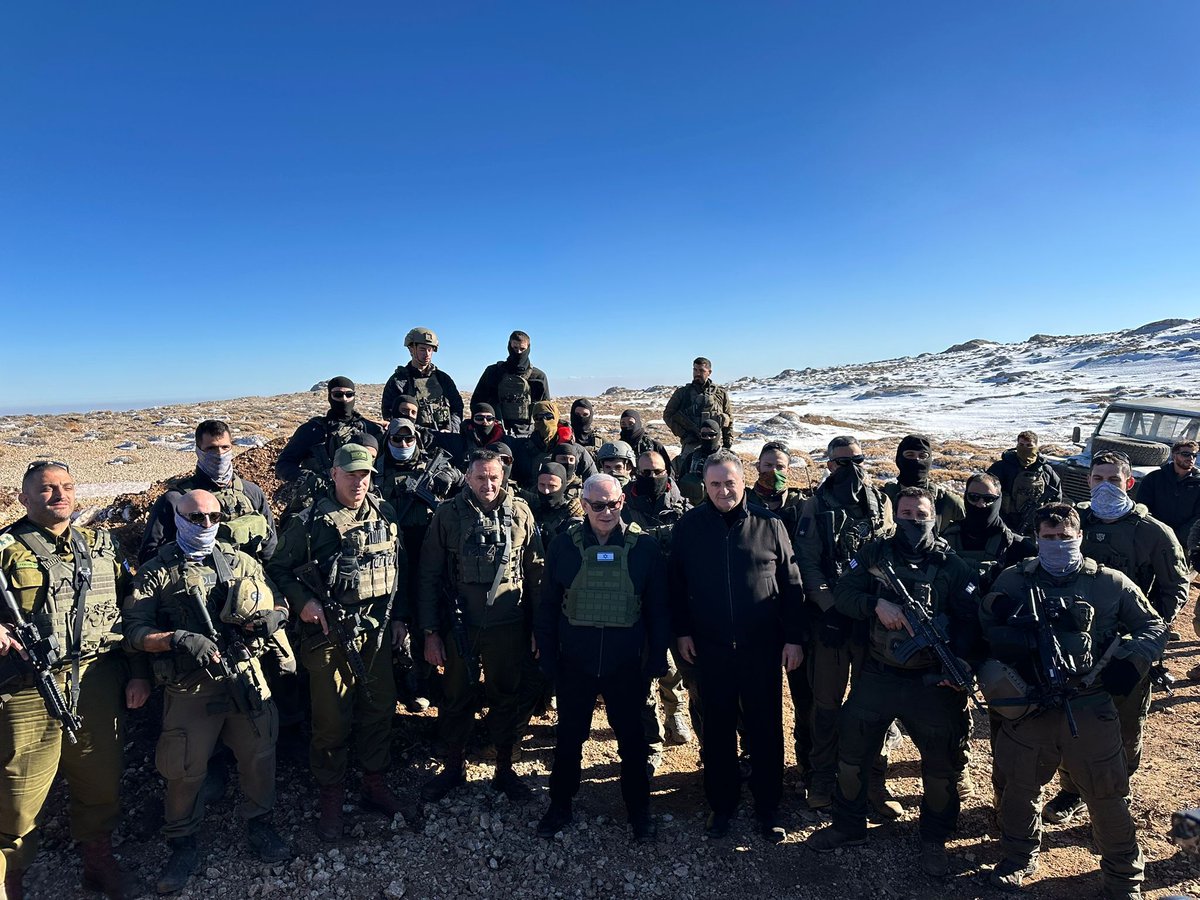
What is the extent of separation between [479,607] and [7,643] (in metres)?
2.72

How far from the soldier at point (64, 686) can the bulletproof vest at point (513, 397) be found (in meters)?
4.64

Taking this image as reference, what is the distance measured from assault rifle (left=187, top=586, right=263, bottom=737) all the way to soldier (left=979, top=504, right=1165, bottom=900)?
4674mm

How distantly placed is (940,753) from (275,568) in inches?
187

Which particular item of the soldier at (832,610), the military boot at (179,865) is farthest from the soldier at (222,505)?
the soldier at (832,610)

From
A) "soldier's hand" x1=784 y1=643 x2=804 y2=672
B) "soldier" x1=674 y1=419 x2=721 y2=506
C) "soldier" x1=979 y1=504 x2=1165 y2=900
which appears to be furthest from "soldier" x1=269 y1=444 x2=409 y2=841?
"soldier" x1=979 y1=504 x2=1165 y2=900

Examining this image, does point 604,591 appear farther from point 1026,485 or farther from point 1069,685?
point 1026,485

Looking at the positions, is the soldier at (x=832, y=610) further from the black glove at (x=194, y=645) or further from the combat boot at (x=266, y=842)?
the black glove at (x=194, y=645)

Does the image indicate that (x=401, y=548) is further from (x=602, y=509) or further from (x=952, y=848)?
(x=952, y=848)

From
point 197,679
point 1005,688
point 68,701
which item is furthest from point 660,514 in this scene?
point 68,701

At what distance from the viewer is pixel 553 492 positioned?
5496 millimetres

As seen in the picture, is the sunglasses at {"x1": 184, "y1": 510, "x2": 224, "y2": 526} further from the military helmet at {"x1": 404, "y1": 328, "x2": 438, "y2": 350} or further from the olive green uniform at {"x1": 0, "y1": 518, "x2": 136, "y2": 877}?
the military helmet at {"x1": 404, "y1": 328, "x2": 438, "y2": 350}

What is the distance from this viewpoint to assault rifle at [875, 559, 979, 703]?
368 centimetres

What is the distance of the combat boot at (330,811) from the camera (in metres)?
4.23

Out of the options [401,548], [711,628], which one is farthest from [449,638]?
[711,628]
